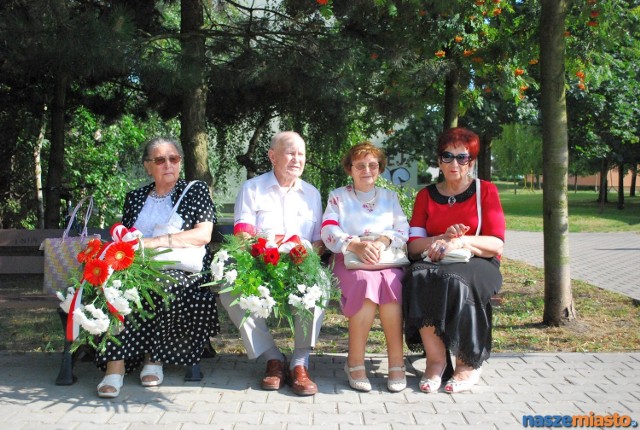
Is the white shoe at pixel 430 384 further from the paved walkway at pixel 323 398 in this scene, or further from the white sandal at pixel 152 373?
the white sandal at pixel 152 373

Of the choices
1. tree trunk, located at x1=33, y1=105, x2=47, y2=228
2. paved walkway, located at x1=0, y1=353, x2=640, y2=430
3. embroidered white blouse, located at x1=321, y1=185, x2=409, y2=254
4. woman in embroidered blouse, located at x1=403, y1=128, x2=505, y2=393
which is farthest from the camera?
tree trunk, located at x1=33, y1=105, x2=47, y2=228

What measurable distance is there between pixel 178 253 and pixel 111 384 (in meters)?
0.86

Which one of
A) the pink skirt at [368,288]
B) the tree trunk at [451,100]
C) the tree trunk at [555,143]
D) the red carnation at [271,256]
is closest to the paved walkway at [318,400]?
the pink skirt at [368,288]

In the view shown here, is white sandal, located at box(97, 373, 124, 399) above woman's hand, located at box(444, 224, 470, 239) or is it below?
below

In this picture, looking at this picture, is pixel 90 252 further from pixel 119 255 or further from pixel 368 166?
pixel 368 166

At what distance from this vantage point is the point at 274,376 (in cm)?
397

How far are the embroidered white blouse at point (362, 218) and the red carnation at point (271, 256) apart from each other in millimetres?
455

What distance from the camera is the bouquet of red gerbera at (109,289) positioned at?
11.9ft

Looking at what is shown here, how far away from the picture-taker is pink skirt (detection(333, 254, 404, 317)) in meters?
3.90

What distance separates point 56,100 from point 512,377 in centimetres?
727

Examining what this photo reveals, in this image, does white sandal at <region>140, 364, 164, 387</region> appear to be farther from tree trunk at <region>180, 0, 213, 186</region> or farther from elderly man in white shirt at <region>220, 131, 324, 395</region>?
tree trunk at <region>180, 0, 213, 186</region>

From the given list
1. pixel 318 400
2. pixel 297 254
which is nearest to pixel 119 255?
pixel 297 254

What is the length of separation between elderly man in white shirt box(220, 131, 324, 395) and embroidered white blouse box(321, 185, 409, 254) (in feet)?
0.54

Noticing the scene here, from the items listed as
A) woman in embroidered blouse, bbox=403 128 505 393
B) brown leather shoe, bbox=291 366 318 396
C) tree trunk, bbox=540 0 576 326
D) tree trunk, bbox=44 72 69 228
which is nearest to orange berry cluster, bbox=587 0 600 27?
tree trunk, bbox=540 0 576 326
